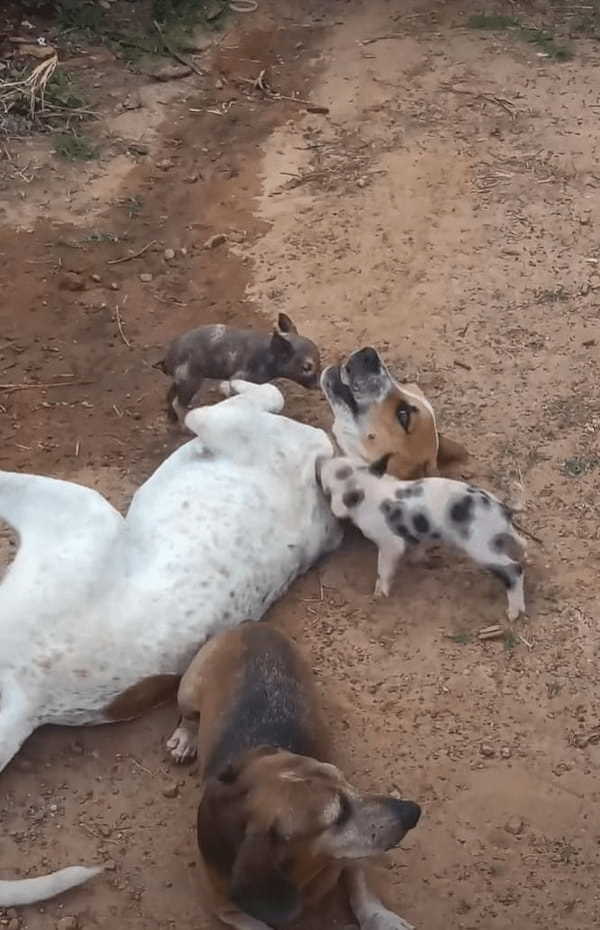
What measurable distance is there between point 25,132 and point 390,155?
2.58 metres

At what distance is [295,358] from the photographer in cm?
689

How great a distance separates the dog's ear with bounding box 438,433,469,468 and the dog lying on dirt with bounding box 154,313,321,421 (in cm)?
A: 96

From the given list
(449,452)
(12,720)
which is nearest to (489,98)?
(449,452)

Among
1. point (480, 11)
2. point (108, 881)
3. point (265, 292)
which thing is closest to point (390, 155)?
point (265, 292)

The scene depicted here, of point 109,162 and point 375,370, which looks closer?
point 375,370

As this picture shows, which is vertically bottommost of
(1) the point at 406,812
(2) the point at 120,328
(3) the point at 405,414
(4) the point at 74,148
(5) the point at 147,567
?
(2) the point at 120,328

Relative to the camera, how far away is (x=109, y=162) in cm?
906

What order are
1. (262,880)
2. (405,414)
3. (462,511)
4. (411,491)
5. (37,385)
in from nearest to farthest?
1. (262,880)
2. (462,511)
3. (411,491)
4. (405,414)
5. (37,385)

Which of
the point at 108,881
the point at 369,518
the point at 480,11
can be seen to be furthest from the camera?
the point at 480,11

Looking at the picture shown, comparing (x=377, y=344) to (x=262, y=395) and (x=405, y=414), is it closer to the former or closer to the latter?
(x=262, y=395)

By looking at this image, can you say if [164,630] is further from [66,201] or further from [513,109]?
[513,109]

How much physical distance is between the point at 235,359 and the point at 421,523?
162 centimetres

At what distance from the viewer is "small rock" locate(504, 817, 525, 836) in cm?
510

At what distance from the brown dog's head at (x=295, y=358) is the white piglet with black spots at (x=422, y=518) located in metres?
0.99
